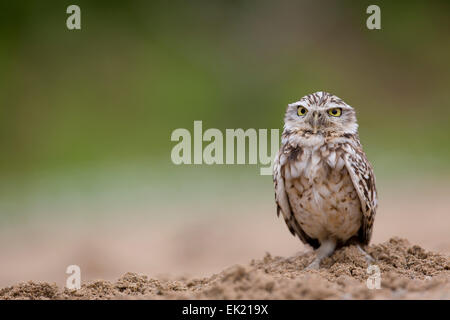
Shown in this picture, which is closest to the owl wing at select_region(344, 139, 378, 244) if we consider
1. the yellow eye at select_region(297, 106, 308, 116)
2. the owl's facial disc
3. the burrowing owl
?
the burrowing owl

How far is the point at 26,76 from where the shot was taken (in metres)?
19.0

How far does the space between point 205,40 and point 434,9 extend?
6880mm

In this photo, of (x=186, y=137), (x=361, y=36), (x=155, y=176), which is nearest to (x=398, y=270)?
(x=155, y=176)

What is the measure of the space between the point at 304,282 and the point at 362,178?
4.87 ft

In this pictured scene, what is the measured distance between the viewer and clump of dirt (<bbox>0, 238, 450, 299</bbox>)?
155 inches

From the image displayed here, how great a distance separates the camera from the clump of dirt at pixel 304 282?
393cm

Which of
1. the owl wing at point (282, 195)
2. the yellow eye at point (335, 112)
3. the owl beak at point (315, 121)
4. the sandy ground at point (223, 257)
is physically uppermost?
the yellow eye at point (335, 112)

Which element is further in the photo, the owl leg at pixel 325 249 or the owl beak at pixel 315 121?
the owl leg at pixel 325 249

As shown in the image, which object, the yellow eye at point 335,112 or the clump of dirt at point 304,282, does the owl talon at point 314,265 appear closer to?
the clump of dirt at point 304,282

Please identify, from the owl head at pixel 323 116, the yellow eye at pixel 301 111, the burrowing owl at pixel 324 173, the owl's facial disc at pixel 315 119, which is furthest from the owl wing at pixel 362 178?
the yellow eye at pixel 301 111

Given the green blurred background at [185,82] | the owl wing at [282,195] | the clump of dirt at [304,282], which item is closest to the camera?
the clump of dirt at [304,282]

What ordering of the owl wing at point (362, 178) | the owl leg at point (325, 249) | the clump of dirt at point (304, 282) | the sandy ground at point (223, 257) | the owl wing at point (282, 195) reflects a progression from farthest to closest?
the owl leg at point (325, 249) → the owl wing at point (282, 195) → the owl wing at point (362, 178) → the sandy ground at point (223, 257) → the clump of dirt at point (304, 282)

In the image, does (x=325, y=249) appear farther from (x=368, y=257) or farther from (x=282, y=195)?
(x=282, y=195)

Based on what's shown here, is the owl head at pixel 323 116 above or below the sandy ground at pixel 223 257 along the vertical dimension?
above
